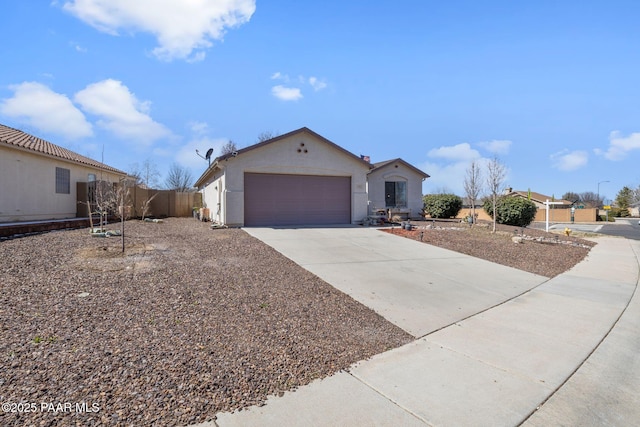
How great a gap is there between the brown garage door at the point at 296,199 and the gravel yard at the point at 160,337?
27.3 ft

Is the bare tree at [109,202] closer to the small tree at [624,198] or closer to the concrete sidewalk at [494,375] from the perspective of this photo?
the concrete sidewalk at [494,375]

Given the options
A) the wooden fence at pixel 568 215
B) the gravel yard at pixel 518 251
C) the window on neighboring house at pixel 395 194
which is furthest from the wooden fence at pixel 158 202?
the wooden fence at pixel 568 215

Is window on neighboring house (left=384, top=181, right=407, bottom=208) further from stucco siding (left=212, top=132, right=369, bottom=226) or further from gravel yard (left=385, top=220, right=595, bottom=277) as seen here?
gravel yard (left=385, top=220, right=595, bottom=277)

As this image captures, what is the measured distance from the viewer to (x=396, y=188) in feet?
76.7

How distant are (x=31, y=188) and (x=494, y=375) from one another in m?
17.4

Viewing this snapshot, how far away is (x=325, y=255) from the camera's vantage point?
909 cm

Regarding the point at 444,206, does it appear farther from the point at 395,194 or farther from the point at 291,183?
the point at 291,183

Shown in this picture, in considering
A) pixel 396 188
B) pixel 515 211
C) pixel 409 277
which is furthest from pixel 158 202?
pixel 515 211

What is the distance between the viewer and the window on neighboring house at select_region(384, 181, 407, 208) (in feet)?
75.6

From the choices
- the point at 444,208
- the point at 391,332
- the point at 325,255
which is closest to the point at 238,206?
the point at 325,255

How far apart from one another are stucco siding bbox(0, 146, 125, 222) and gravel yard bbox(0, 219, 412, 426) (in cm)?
782

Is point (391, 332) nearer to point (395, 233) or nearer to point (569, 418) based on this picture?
point (569, 418)

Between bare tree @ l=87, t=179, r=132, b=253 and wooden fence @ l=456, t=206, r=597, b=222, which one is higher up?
bare tree @ l=87, t=179, r=132, b=253

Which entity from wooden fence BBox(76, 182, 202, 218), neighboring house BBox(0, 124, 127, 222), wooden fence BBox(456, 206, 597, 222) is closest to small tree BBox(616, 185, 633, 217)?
wooden fence BBox(456, 206, 597, 222)
